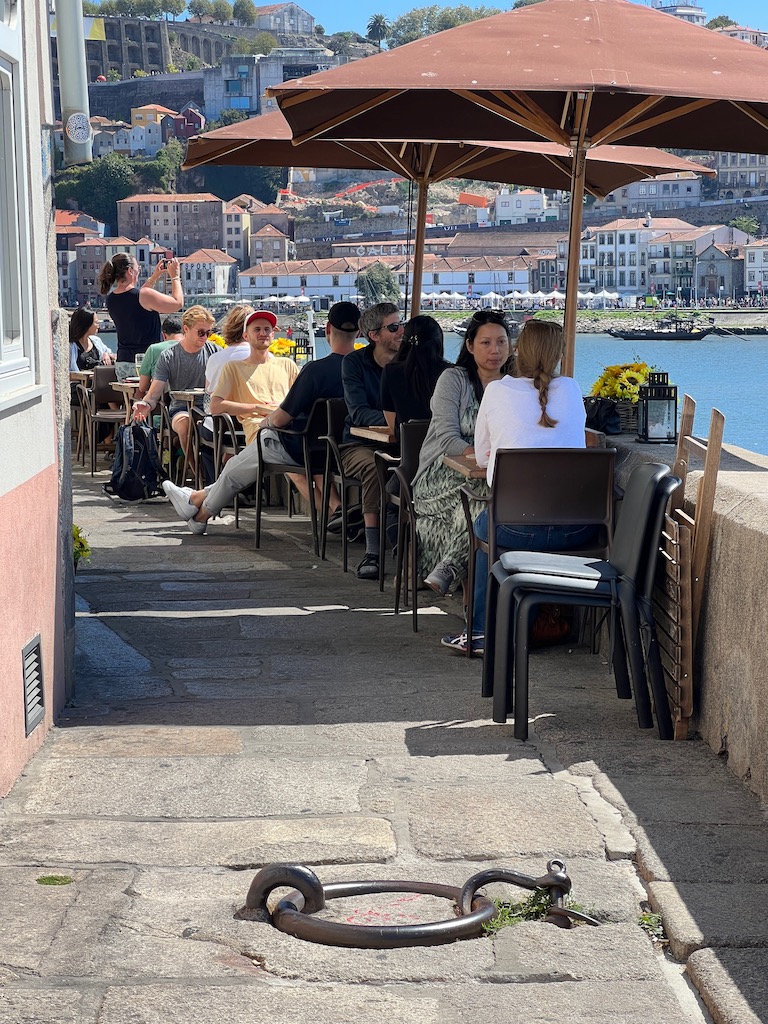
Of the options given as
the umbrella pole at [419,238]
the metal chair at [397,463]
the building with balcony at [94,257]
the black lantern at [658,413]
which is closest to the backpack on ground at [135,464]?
the umbrella pole at [419,238]

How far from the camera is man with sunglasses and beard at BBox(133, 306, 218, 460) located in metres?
8.27

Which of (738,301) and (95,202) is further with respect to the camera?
(95,202)

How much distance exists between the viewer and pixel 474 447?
4391 mm

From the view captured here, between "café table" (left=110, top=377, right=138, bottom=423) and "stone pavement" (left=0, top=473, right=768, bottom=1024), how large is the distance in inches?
177

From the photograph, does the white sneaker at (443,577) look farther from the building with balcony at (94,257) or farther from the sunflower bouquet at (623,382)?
the building with balcony at (94,257)

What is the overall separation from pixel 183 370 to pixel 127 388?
0.69 m

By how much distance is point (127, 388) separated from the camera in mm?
8922

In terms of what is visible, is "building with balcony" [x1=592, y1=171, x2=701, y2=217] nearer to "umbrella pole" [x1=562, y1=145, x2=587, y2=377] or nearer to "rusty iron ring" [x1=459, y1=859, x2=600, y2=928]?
"umbrella pole" [x1=562, y1=145, x2=587, y2=377]

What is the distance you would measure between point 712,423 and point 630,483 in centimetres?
44

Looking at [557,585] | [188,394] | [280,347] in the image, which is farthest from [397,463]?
[280,347]

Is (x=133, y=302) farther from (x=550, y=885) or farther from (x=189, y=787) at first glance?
(x=550, y=885)

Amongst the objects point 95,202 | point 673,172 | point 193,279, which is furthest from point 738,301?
point 673,172

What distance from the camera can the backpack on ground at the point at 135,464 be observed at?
314 inches

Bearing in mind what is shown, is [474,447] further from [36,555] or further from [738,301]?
[738,301]
